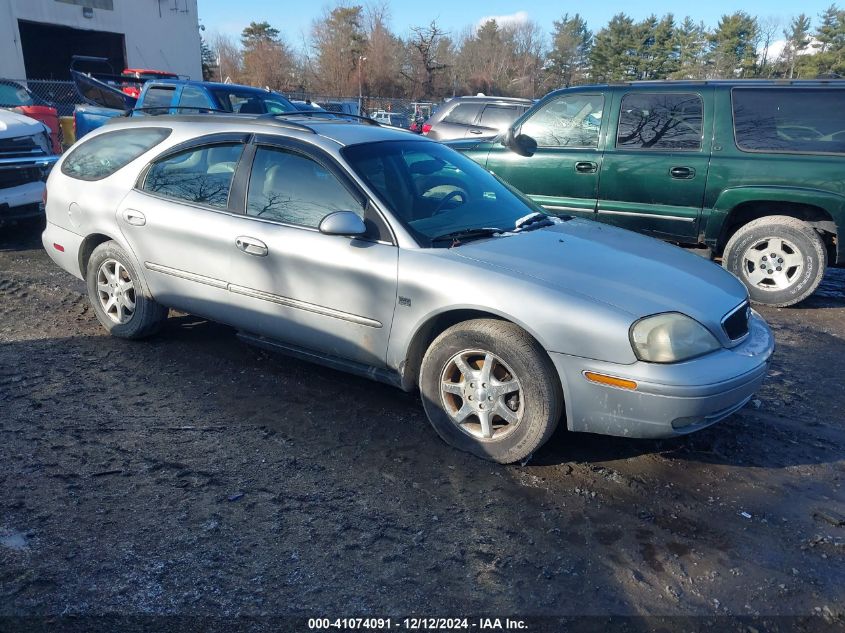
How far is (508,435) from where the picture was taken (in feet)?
11.6

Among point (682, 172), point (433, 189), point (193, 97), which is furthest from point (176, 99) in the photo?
point (433, 189)

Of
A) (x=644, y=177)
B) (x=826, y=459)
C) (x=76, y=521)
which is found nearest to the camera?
(x=76, y=521)

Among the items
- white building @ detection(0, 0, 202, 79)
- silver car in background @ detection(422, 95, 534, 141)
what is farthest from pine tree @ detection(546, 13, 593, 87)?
silver car in background @ detection(422, 95, 534, 141)

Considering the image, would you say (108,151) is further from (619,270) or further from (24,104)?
(24,104)

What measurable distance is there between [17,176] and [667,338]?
7615 mm

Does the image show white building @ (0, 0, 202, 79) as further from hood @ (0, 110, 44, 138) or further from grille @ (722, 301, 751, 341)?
grille @ (722, 301, 751, 341)

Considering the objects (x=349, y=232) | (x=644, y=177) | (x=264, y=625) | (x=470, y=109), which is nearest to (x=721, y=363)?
(x=349, y=232)

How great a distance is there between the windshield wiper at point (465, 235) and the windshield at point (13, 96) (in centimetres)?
1252

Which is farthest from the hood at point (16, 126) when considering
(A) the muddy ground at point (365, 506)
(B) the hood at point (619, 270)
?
(B) the hood at point (619, 270)

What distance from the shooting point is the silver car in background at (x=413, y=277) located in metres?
3.30

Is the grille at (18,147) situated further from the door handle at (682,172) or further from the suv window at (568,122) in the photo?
the door handle at (682,172)

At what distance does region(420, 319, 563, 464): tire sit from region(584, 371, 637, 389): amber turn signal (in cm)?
19

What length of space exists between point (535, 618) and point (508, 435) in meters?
1.10

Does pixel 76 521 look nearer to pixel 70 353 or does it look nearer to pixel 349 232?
pixel 349 232
